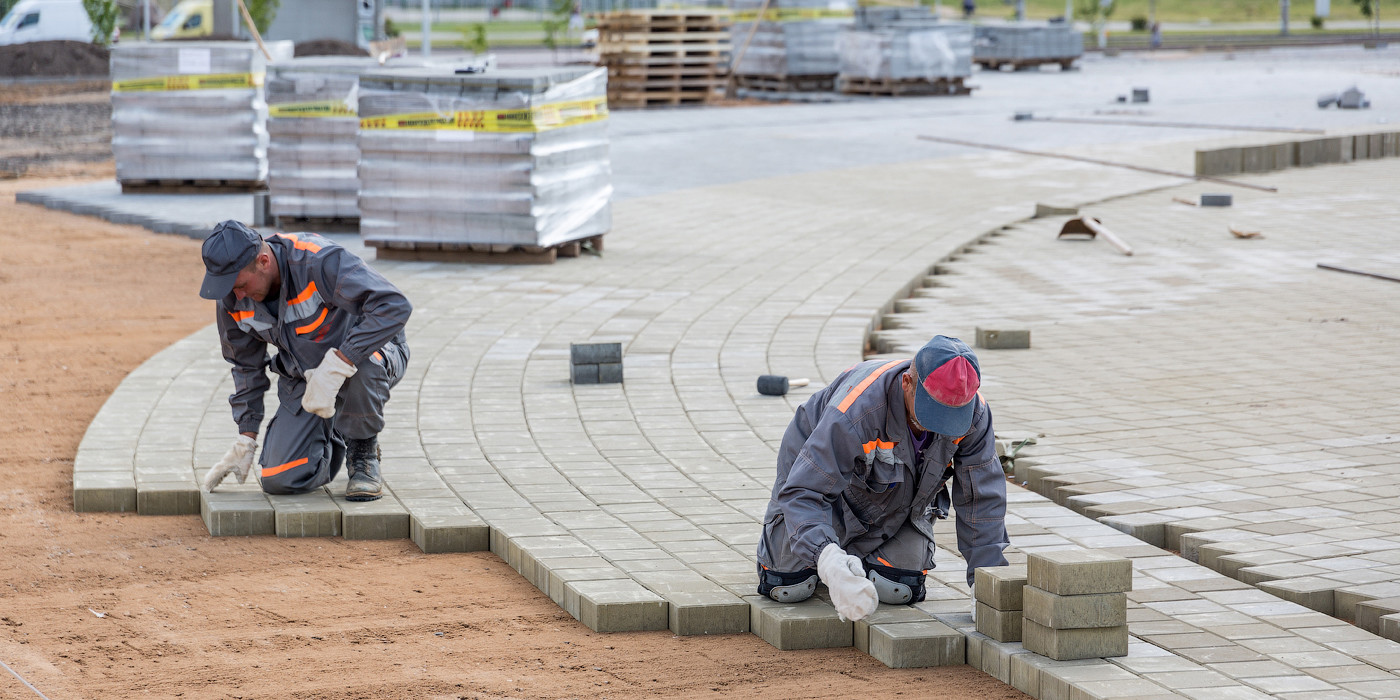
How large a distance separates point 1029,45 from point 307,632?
32.7 m

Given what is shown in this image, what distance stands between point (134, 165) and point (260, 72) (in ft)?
5.75

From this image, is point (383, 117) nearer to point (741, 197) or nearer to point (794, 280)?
point (794, 280)

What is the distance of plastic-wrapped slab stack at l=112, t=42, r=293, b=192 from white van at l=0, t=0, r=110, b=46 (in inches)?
895

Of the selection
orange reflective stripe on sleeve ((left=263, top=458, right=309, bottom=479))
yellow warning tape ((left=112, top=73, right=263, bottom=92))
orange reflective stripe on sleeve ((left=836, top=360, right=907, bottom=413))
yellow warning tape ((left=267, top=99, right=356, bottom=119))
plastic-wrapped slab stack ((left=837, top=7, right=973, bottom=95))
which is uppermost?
plastic-wrapped slab stack ((left=837, top=7, right=973, bottom=95))

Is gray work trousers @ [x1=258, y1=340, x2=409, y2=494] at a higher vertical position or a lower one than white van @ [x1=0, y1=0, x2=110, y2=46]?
lower

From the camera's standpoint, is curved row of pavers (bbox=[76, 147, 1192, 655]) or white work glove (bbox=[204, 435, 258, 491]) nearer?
curved row of pavers (bbox=[76, 147, 1192, 655])

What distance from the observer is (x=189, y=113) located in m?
14.4

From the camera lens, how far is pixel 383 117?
10.4m

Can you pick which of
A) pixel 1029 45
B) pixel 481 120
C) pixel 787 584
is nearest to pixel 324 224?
pixel 481 120

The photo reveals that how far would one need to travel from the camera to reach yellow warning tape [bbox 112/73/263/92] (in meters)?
14.1

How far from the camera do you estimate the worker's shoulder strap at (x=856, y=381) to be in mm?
4219

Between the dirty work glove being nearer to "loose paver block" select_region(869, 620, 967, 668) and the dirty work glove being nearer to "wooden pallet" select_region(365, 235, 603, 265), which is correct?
"loose paver block" select_region(869, 620, 967, 668)

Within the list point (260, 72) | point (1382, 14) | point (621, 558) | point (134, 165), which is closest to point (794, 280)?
point (621, 558)

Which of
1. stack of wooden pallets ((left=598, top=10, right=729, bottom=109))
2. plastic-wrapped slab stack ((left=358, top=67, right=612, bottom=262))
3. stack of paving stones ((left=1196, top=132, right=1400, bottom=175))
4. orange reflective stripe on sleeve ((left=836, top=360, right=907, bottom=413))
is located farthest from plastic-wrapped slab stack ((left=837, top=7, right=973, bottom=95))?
orange reflective stripe on sleeve ((left=836, top=360, right=907, bottom=413))
